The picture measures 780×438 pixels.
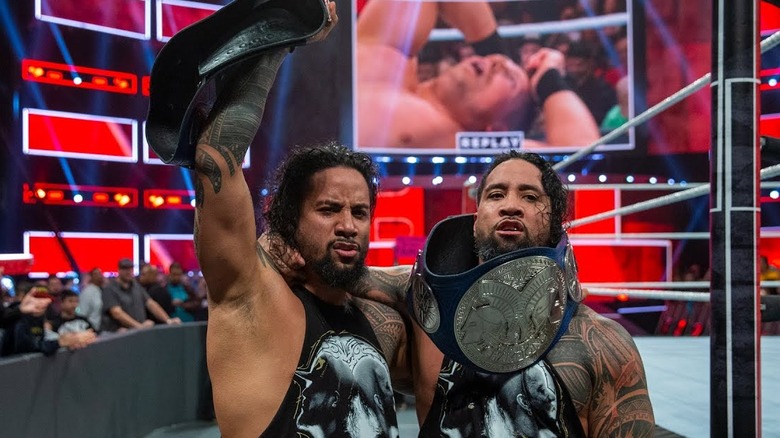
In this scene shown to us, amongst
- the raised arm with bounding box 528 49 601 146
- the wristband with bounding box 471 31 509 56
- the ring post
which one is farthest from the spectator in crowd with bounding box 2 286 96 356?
the wristband with bounding box 471 31 509 56

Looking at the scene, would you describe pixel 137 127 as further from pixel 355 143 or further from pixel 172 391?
pixel 172 391

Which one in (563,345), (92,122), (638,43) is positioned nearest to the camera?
(563,345)

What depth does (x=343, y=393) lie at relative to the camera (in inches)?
60.5

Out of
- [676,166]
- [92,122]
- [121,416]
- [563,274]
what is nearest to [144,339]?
[121,416]

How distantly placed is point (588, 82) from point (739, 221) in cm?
1067

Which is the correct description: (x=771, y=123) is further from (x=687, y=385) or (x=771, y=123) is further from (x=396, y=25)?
(x=687, y=385)

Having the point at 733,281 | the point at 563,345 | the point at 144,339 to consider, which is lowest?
the point at 144,339

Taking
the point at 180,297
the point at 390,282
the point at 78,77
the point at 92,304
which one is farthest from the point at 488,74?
the point at 390,282

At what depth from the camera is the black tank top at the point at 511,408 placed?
150 cm

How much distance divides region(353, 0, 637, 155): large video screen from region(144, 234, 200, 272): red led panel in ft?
10.3

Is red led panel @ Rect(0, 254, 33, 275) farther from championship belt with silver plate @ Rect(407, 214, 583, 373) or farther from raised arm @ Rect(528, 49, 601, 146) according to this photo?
raised arm @ Rect(528, 49, 601, 146)

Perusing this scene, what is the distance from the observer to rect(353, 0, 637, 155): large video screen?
11641mm

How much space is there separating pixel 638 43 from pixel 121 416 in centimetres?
983

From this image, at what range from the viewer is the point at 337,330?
1.64m
